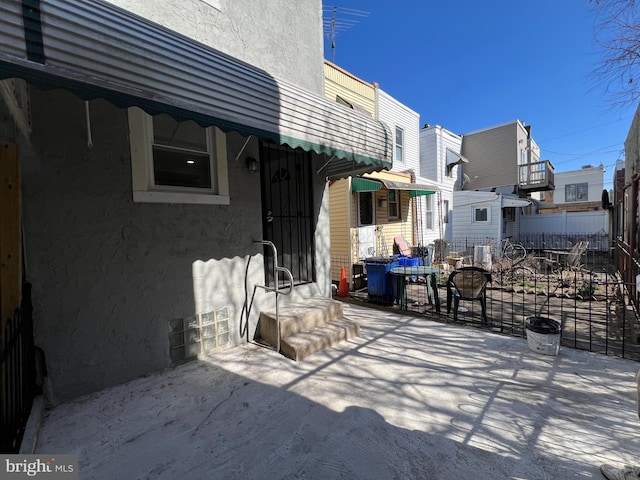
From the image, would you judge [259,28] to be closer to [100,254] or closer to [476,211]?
[100,254]

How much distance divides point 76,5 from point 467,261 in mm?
13058

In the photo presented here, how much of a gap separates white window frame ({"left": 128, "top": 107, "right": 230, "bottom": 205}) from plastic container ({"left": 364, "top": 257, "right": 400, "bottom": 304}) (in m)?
3.86

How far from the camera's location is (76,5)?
1.88 metres

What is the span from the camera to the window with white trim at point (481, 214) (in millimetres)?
14683

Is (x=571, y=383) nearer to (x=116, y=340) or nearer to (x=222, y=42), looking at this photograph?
(x=116, y=340)

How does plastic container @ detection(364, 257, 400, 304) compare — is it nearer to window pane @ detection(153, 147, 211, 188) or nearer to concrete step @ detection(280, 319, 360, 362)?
concrete step @ detection(280, 319, 360, 362)

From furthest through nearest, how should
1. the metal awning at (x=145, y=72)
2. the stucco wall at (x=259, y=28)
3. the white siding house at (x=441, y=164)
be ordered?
→ 1. the white siding house at (x=441, y=164)
2. the stucco wall at (x=259, y=28)
3. the metal awning at (x=145, y=72)

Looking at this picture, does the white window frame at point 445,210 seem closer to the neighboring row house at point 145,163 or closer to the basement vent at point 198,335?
the neighboring row house at point 145,163

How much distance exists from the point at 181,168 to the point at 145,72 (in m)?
1.72

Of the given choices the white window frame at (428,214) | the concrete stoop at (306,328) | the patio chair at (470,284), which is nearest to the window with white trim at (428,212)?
the white window frame at (428,214)

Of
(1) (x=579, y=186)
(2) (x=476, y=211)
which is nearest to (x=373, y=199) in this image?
Answer: (2) (x=476, y=211)

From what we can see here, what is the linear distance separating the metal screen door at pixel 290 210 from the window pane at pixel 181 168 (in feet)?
3.30

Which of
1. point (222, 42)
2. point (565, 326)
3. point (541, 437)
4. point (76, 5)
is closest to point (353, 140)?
point (222, 42)

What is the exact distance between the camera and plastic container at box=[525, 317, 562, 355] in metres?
3.74
